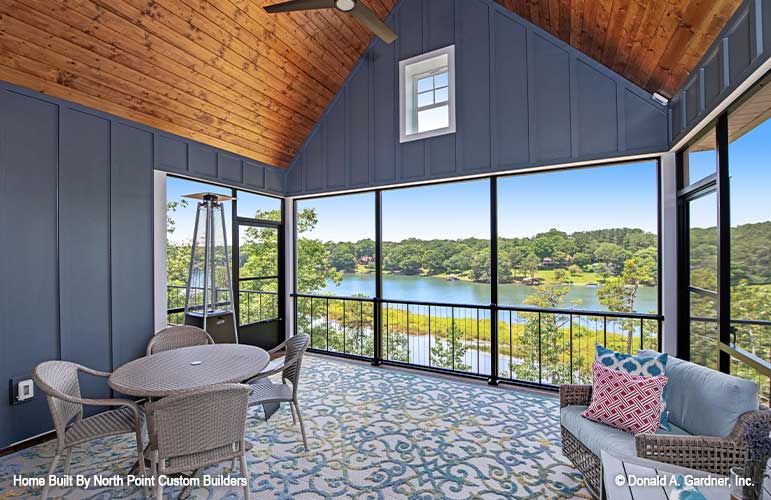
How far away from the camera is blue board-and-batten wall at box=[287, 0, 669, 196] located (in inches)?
144

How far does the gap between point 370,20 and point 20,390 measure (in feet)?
13.4

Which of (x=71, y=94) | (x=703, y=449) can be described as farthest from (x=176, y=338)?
(x=703, y=449)

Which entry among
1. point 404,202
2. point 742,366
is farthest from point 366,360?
point 742,366

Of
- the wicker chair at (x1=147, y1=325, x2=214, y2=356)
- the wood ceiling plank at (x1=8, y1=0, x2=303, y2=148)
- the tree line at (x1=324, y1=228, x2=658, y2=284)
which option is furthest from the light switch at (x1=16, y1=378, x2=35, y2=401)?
the tree line at (x1=324, y1=228, x2=658, y2=284)

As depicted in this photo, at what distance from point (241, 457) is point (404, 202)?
154 inches

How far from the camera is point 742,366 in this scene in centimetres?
221

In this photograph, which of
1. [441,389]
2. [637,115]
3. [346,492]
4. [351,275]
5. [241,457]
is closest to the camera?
[241,457]

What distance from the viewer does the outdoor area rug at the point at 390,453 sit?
232 cm

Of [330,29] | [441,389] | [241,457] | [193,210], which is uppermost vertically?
[330,29]

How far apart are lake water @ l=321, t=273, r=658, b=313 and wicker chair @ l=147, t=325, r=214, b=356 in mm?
2369

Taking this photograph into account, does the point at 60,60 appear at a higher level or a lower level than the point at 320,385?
higher

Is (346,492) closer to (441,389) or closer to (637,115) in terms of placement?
(441,389)

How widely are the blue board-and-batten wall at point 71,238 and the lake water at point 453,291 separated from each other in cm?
265

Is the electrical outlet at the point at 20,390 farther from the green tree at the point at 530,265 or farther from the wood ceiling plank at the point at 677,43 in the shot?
the wood ceiling plank at the point at 677,43
